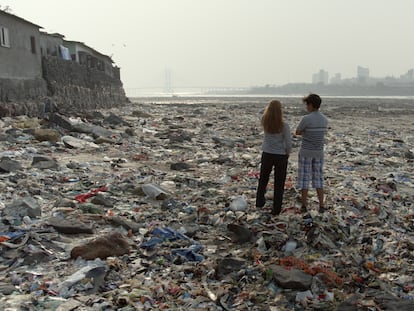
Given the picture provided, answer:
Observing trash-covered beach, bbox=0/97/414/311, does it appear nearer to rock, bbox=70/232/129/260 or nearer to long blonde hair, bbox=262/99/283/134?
rock, bbox=70/232/129/260

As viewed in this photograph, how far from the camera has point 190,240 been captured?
14.5 feet

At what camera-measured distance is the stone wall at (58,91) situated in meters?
12.7

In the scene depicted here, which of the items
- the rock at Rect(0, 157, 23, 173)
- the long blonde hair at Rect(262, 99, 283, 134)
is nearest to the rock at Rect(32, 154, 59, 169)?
the rock at Rect(0, 157, 23, 173)

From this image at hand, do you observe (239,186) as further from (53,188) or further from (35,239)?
(35,239)

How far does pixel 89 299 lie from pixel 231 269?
52.0 inches

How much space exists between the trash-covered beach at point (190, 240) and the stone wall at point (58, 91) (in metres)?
5.25

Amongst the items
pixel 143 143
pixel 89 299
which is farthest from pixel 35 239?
pixel 143 143

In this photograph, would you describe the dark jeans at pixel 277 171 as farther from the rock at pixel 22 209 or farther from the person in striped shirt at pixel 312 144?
the rock at pixel 22 209

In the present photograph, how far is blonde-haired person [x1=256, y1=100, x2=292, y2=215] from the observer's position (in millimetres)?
4891

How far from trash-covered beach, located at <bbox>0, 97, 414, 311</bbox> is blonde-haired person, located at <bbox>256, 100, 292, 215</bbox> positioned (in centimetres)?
36

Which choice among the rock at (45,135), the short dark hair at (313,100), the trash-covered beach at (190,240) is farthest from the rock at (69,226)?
the rock at (45,135)

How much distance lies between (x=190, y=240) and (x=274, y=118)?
1818 mm

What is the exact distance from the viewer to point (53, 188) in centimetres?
594

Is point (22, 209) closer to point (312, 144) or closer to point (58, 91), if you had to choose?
point (312, 144)
